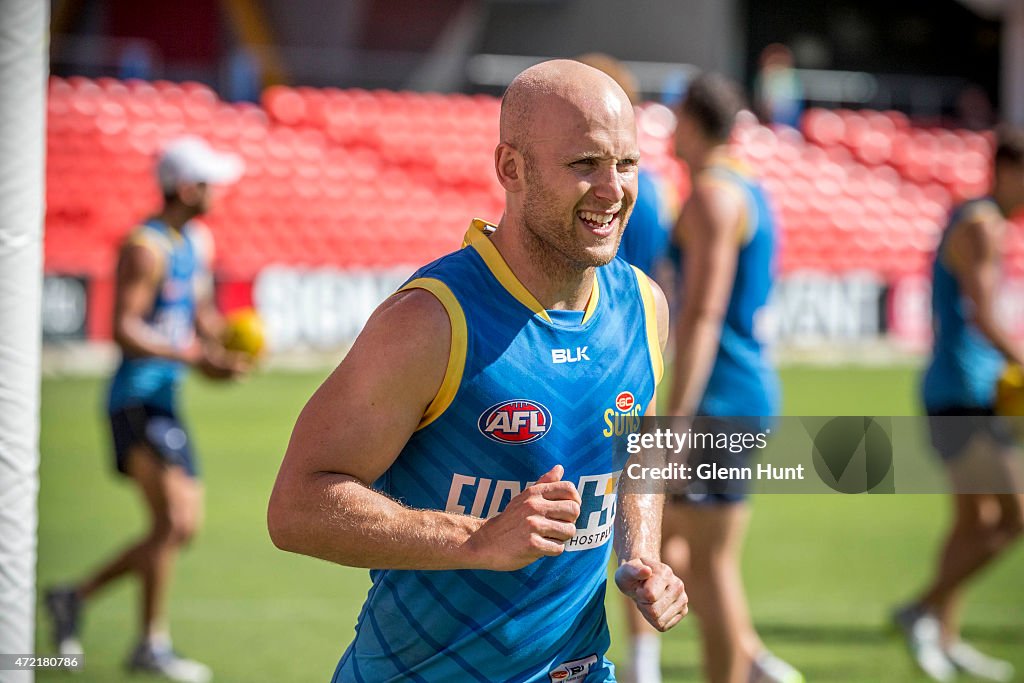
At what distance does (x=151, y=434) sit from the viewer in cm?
646

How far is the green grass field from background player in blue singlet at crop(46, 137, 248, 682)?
252 millimetres

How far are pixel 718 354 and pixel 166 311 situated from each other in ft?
9.90

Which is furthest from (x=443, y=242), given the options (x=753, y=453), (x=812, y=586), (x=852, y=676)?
(x=753, y=453)

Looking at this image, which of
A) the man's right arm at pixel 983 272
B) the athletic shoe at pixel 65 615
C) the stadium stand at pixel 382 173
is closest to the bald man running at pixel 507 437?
the athletic shoe at pixel 65 615

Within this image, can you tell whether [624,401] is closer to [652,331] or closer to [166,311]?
[652,331]

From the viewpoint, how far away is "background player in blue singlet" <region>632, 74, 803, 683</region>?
5176mm

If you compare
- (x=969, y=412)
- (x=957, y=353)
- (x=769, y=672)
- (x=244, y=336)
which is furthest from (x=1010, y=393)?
(x=244, y=336)

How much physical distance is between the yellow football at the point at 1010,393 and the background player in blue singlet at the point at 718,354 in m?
1.66

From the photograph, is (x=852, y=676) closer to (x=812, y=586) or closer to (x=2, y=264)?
(x=812, y=586)

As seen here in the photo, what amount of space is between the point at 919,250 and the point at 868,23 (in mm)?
9399

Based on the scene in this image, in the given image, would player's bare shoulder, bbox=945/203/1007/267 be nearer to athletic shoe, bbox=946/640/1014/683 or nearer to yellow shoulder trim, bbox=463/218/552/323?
athletic shoe, bbox=946/640/1014/683

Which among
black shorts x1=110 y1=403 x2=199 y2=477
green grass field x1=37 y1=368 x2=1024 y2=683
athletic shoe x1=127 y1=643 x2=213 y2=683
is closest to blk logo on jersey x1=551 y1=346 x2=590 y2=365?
green grass field x1=37 y1=368 x2=1024 y2=683

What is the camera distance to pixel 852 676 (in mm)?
6273

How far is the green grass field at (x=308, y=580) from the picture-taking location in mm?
6574
